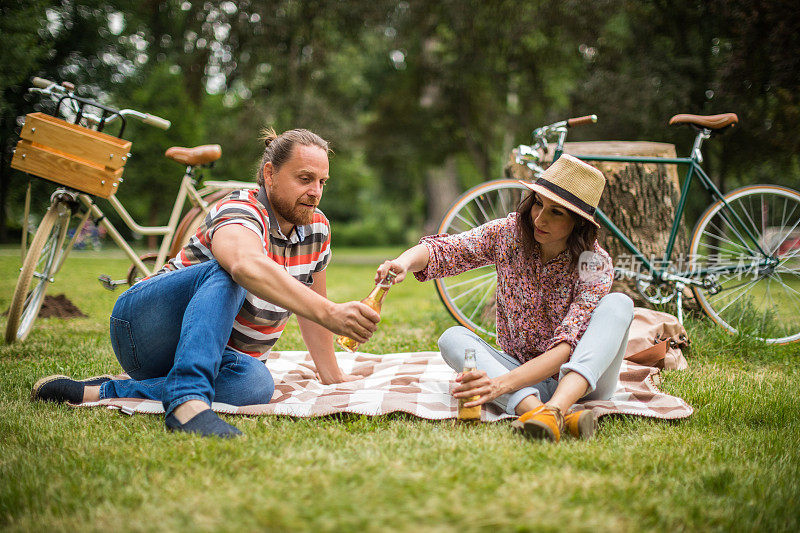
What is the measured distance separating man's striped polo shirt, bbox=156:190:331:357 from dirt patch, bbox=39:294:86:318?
2792 millimetres

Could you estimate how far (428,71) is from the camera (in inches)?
526

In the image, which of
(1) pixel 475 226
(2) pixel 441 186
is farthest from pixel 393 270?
(2) pixel 441 186

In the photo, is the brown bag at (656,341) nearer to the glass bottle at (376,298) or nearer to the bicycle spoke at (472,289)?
the bicycle spoke at (472,289)

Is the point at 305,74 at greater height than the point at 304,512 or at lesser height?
greater

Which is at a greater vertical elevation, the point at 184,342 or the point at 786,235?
the point at 786,235

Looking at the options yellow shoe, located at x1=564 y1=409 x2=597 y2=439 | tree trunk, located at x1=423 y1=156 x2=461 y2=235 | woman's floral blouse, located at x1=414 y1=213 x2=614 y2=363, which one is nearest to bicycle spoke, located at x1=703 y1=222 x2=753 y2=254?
woman's floral blouse, located at x1=414 y1=213 x2=614 y2=363

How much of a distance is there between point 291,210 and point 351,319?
65 centimetres

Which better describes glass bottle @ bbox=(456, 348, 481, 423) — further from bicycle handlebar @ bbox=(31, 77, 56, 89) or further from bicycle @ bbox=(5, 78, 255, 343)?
bicycle handlebar @ bbox=(31, 77, 56, 89)

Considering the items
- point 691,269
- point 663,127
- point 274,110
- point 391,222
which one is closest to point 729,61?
point 663,127

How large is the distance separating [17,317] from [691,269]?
4520mm

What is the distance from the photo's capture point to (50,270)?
4020 mm

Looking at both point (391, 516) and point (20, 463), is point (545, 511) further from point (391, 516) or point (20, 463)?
point (20, 463)

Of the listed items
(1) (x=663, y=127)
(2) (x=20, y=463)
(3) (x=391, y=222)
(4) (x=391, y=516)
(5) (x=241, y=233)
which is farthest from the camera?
→ (3) (x=391, y=222)

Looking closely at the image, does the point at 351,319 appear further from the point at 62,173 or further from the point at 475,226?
the point at 62,173
